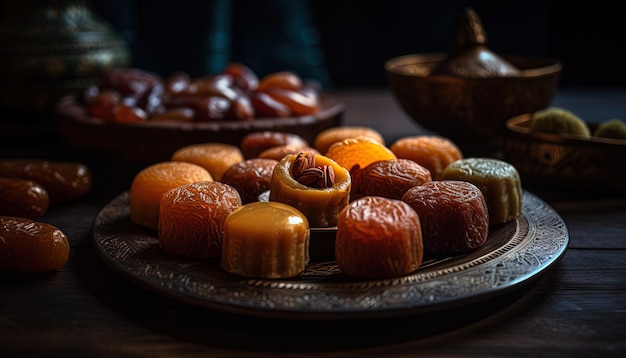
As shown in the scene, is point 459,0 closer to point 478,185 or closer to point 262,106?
point 262,106

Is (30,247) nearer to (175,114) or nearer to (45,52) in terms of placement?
(175,114)

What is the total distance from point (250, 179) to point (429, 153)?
0.78 ft

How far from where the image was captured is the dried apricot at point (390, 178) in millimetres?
785

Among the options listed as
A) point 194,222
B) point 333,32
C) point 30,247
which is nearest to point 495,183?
point 194,222

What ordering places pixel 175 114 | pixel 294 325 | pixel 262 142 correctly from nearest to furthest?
pixel 294 325 → pixel 262 142 → pixel 175 114

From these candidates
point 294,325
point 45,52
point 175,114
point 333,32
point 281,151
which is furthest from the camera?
A: point 333,32

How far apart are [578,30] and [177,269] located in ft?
5.21

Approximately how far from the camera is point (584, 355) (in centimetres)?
57

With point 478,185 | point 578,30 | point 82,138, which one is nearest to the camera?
point 478,185

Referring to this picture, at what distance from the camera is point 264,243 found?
0.64 metres

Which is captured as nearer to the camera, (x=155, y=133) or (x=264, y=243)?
(x=264, y=243)

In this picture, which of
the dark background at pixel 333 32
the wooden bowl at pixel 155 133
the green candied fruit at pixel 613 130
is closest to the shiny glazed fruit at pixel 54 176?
the wooden bowl at pixel 155 133

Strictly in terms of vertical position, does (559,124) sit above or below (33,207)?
above

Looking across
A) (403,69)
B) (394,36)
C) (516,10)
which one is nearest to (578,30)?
(516,10)
